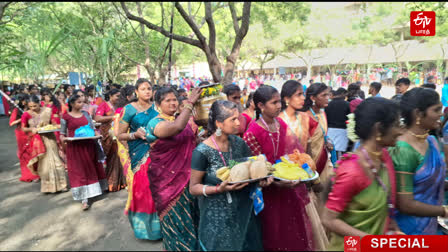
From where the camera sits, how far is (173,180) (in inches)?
127

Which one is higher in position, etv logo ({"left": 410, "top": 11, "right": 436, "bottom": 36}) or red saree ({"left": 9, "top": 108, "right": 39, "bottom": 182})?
etv logo ({"left": 410, "top": 11, "right": 436, "bottom": 36})

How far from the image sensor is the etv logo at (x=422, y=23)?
599cm

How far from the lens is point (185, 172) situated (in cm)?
325

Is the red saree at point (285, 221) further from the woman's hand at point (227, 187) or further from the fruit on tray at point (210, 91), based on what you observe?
the fruit on tray at point (210, 91)

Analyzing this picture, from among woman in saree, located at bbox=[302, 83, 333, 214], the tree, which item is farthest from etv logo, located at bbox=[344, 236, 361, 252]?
the tree

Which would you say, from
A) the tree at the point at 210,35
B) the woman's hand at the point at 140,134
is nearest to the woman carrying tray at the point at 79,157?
the woman's hand at the point at 140,134

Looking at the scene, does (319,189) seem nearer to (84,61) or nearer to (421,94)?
(421,94)

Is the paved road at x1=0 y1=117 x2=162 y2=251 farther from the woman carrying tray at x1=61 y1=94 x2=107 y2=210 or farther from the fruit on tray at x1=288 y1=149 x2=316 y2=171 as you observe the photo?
the fruit on tray at x1=288 y1=149 x2=316 y2=171

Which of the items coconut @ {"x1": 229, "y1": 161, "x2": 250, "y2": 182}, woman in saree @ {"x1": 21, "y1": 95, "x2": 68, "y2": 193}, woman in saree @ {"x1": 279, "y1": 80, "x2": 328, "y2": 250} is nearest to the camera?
coconut @ {"x1": 229, "y1": 161, "x2": 250, "y2": 182}

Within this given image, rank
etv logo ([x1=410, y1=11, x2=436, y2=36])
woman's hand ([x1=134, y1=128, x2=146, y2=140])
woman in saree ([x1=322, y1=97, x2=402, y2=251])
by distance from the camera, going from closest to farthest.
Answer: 1. woman in saree ([x1=322, y1=97, x2=402, y2=251])
2. woman's hand ([x1=134, y1=128, x2=146, y2=140])
3. etv logo ([x1=410, y1=11, x2=436, y2=36])

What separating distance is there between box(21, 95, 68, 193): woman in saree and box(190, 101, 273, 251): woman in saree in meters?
4.45

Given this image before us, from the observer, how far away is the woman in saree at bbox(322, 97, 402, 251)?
5.32ft

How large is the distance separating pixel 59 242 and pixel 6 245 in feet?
2.15

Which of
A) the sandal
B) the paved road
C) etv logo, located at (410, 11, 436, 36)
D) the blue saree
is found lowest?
the paved road
